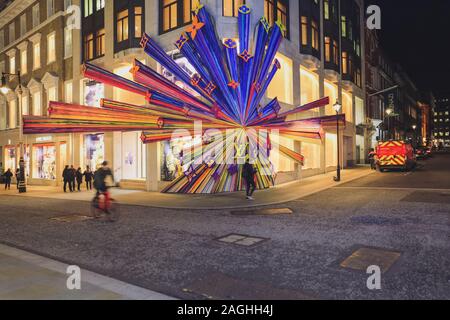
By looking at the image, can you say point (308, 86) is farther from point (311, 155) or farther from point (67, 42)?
point (67, 42)

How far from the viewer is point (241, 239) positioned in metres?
8.34

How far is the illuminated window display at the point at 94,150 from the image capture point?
24141 millimetres

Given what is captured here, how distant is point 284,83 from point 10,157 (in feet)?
86.4

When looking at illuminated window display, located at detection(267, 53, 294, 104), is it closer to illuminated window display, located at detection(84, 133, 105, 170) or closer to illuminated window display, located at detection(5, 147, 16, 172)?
illuminated window display, located at detection(84, 133, 105, 170)

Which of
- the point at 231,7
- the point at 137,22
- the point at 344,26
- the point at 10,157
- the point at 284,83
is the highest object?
the point at 344,26

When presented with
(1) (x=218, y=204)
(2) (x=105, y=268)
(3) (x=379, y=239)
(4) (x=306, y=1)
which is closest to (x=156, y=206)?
(1) (x=218, y=204)

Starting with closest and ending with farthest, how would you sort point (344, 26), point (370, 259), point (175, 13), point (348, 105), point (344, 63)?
1. point (370, 259)
2. point (175, 13)
3. point (344, 63)
4. point (344, 26)
5. point (348, 105)

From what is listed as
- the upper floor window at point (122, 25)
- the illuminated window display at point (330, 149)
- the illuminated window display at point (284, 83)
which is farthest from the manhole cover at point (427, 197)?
the upper floor window at point (122, 25)

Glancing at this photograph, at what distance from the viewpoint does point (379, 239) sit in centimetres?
800

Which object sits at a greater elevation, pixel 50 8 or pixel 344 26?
pixel 344 26

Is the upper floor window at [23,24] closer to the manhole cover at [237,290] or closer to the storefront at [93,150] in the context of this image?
the storefront at [93,150]

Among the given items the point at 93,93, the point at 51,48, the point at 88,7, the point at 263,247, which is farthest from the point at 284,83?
the point at 51,48

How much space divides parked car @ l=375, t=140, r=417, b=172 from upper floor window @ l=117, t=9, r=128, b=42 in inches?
821

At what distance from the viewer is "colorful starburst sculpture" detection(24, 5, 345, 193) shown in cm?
1698
